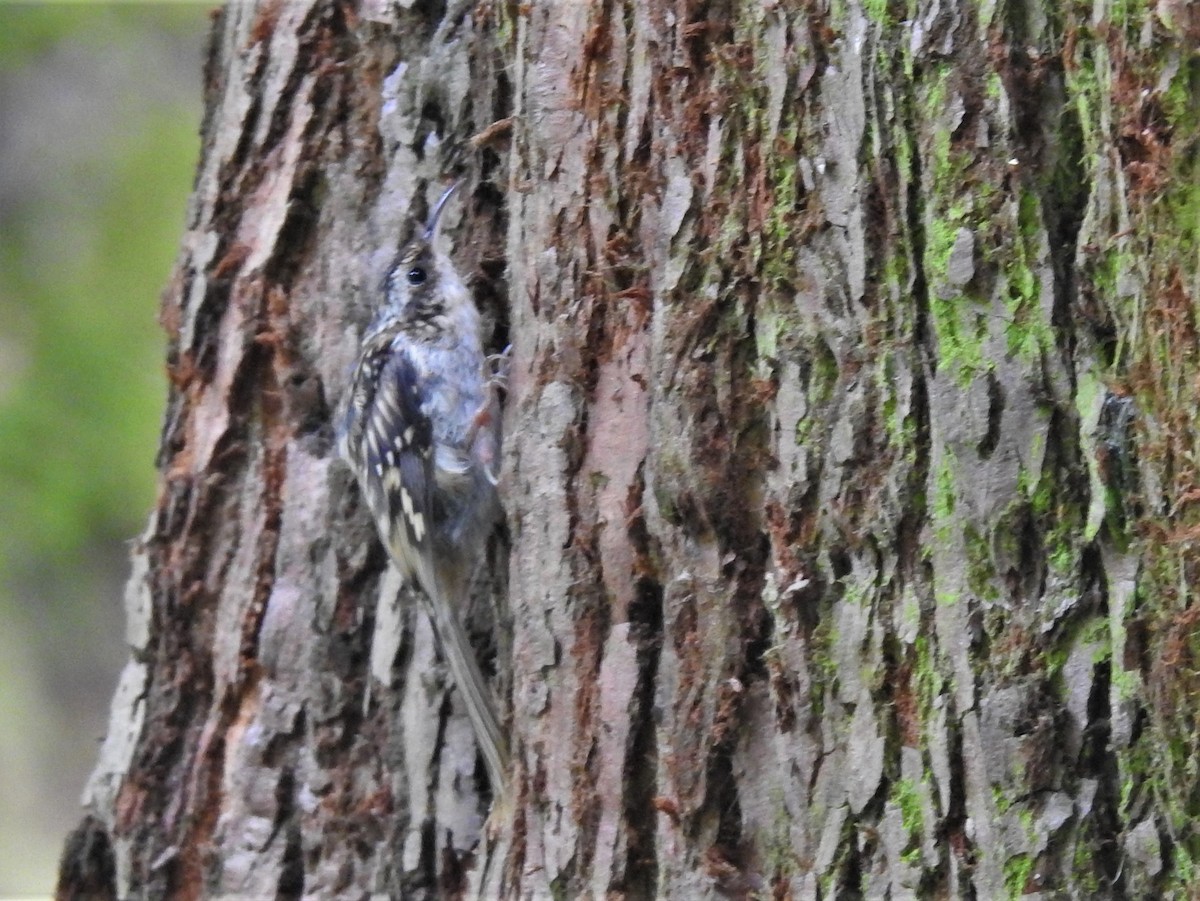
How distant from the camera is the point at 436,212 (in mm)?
2145

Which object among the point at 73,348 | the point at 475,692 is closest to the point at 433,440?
the point at 475,692

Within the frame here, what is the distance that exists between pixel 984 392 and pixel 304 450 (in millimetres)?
1452

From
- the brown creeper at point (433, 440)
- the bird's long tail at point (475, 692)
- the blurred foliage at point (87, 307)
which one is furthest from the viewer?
the blurred foliage at point (87, 307)

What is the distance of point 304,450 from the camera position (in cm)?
231

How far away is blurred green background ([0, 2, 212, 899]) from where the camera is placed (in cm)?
386

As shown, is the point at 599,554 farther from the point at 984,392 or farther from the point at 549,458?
the point at 984,392

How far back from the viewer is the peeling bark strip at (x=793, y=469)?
124 centimetres

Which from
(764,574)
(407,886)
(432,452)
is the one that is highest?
(432,452)

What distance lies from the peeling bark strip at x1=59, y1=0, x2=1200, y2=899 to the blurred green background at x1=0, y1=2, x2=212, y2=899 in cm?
204

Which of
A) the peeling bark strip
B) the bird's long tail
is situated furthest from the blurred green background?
the bird's long tail

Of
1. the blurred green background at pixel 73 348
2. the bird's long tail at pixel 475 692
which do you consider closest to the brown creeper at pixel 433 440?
the bird's long tail at pixel 475 692

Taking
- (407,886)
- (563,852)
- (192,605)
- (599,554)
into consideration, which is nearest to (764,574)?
(599,554)

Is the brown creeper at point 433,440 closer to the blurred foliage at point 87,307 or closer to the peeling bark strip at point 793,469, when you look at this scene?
the peeling bark strip at point 793,469

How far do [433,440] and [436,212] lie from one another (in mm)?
551
